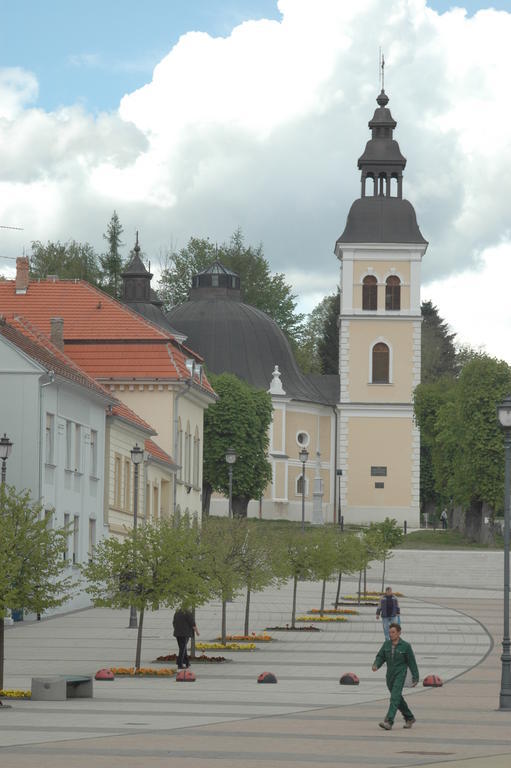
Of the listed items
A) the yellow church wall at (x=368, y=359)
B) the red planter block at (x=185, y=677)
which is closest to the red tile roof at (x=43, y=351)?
the red planter block at (x=185, y=677)

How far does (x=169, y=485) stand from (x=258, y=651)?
2835cm

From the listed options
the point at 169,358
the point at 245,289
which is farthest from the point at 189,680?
the point at 245,289

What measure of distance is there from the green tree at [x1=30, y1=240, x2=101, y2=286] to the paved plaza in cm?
6408

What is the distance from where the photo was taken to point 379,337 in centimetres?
10719

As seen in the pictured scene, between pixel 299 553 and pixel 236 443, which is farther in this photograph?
pixel 236 443

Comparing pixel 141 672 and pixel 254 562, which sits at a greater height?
pixel 254 562

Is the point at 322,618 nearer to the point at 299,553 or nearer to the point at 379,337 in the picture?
the point at 299,553

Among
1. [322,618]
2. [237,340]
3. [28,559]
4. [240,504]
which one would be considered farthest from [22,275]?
[237,340]

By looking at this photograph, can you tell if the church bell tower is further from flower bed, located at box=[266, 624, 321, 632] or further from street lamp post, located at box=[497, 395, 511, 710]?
street lamp post, located at box=[497, 395, 511, 710]

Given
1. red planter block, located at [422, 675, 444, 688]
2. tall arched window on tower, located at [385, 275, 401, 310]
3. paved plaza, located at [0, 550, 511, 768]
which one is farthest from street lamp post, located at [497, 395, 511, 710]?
tall arched window on tower, located at [385, 275, 401, 310]

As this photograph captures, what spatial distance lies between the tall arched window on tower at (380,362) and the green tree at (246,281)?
71.8ft

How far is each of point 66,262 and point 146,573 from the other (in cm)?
8441

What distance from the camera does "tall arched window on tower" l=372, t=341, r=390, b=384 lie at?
10712cm

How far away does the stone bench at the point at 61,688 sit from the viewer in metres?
25.2
